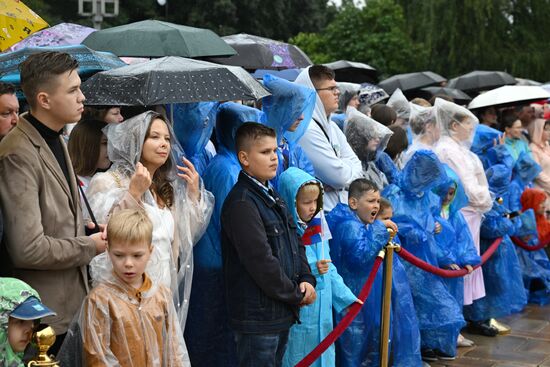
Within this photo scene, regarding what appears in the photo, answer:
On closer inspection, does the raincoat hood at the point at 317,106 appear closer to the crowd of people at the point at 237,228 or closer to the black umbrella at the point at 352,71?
the crowd of people at the point at 237,228

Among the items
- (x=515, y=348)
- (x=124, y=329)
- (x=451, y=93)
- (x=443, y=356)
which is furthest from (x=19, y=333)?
(x=451, y=93)

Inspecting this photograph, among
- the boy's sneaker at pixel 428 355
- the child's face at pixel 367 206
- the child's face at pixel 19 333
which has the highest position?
the child's face at pixel 367 206

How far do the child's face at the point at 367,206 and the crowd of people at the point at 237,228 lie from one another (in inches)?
0.4

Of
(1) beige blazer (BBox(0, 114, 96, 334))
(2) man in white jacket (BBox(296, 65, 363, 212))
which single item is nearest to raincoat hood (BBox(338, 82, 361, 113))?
(2) man in white jacket (BBox(296, 65, 363, 212))

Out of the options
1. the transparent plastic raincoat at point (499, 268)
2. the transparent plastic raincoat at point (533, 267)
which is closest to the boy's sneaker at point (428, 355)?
the transparent plastic raincoat at point (499, 268)

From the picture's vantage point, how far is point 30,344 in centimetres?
375

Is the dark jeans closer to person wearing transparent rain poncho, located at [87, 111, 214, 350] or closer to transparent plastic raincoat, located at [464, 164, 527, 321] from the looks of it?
person wearing transparent rain poncho, located at [87, 111, 214, 350]

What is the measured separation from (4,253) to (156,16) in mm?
25816

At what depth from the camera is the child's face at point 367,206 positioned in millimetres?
6168

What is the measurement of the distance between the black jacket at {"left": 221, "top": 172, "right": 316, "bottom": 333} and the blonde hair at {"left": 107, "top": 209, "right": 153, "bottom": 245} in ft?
2.83

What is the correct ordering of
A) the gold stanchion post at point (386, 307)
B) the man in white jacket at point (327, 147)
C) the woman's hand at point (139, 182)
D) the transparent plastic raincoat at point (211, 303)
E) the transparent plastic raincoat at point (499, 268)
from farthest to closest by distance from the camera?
the transparent plastic raincoat at point (499, 268), the man in white jacket at point (327, 147), the gold stanchion post at point (386, 307), the transparent plastic raincoat at point (211, 303), the woman's hand at point (139, 182)

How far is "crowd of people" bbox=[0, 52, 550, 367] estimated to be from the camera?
397cm

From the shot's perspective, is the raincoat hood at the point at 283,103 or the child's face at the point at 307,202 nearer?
the child's face at the point at 307,202

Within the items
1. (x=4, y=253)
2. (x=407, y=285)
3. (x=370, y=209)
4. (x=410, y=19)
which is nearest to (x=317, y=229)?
(x=370, y=209)
